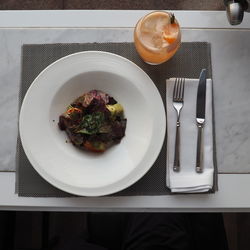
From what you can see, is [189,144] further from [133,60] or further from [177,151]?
[133,60]

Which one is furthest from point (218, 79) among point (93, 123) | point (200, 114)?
point (93, 123)

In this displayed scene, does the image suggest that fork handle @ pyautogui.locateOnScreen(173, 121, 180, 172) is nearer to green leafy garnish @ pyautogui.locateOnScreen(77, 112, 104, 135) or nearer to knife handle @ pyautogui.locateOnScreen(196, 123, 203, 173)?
knife handle @ pyautogui.locateOnScreen(196, 123, 203, 173)

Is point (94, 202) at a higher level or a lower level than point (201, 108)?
lower

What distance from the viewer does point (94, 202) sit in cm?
66

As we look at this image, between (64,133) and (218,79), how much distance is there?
0.34 meters

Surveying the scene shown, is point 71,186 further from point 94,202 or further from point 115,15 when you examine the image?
point 115,15

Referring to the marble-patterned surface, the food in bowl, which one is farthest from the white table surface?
A: the food in bowl

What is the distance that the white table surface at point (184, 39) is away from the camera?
667 millimetres

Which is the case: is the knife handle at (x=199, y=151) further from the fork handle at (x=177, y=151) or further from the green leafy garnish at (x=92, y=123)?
the green leafy garnish at (x=92, y=123)

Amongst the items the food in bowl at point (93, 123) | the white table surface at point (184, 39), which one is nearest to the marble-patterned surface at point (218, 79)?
the white table surface at point (184, 39)

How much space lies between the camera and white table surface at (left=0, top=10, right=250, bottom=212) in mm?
667

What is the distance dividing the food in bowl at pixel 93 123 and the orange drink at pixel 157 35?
0.13 metres

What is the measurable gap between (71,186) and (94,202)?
0.06m
